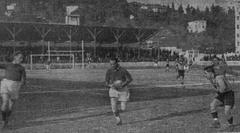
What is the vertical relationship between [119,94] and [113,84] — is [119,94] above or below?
below

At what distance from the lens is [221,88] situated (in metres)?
9.98

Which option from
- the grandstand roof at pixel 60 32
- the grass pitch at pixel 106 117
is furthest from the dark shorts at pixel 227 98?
the grandstand roof at pixel 60 32

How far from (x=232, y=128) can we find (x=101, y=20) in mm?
113318

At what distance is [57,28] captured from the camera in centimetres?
6200

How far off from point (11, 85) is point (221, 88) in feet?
15.2

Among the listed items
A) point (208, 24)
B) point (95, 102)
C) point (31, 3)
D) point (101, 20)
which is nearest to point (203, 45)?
point (101, 20)

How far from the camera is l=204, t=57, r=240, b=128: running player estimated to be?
1002cm

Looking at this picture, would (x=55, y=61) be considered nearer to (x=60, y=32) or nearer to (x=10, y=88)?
(x=60, y=32)

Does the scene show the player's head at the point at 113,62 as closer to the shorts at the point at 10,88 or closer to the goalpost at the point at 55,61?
the shorts at the point at 10,88

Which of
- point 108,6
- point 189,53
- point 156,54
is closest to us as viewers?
point 156,54

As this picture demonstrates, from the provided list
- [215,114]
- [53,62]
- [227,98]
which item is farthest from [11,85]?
[53,62]

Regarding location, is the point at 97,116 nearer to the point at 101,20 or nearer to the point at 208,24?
the point at 101,20

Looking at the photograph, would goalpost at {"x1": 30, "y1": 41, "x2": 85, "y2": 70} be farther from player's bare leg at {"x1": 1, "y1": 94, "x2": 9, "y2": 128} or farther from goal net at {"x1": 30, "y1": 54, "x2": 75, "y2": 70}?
Result: player's bare leg at {"x1": 1, "y1": 94, "x2": 9, "y2": 128}

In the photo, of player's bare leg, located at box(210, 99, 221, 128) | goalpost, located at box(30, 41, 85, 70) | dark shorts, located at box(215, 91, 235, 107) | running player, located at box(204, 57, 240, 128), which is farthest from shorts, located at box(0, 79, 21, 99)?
goalpost, located at box(30, 41, 85, 70)
